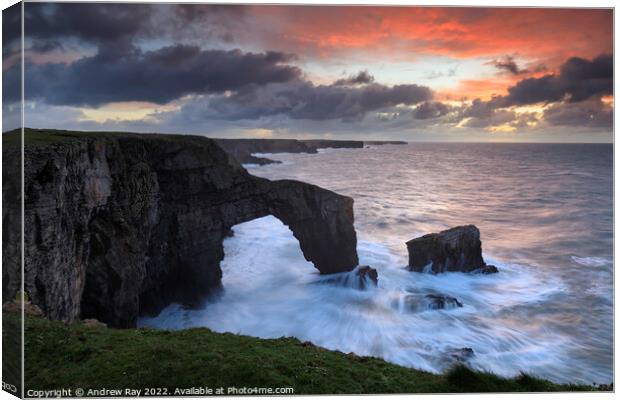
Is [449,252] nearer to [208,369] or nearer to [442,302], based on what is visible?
[442,302]

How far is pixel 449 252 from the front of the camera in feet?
63.9

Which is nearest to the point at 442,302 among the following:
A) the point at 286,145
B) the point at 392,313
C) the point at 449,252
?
the point at 392,313

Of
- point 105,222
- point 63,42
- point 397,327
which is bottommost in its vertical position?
point 397,327

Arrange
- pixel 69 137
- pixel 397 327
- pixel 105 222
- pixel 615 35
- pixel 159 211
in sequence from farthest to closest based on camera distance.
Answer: pixel 159 211, pixel 105 222, pixel 397 327, pixel 69 137, pixel 615 35

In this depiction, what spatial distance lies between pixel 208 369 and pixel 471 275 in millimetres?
12021

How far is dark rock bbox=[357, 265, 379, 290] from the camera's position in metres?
20.6

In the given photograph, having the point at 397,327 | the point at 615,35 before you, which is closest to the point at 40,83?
the point at 397,327

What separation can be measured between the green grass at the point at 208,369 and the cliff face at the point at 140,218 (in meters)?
2.06

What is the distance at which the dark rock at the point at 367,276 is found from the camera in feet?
67.7

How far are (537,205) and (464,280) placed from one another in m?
4.24

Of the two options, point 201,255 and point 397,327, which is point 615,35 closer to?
point 397,327

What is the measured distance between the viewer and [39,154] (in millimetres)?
12867

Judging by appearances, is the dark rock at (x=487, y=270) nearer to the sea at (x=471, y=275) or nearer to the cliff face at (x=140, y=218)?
the sea at (x=471, y=275)

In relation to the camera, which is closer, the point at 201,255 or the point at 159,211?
the point at 159,211
